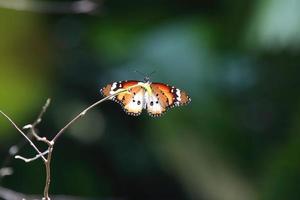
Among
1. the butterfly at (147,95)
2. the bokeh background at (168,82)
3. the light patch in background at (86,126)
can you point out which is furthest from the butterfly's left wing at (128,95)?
the light patch in background at (86,126)

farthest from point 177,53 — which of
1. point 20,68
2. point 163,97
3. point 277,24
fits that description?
point 163,97

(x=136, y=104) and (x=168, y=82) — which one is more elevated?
(x=168, y=82)

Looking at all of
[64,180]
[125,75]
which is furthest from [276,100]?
[64,180]

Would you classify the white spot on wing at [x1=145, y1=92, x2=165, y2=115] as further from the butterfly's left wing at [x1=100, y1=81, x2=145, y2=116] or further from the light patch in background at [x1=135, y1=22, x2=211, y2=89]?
the light patch in background at [x1=135, y1=22, x2=211, y2=89]

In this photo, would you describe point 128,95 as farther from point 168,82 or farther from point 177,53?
point 177,53

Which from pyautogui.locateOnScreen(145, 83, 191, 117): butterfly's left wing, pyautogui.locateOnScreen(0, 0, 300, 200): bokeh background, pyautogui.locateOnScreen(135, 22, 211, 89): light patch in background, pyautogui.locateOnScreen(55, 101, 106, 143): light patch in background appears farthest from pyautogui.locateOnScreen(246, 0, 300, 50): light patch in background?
pyautogui.locateOnScreen(145, 83, 191, 117): butterfly's left wing

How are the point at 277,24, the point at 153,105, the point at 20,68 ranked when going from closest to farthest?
the point at 153,105 < the point at 277,24 < the point at 20,68

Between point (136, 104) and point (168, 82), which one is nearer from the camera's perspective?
point (136, 104)
